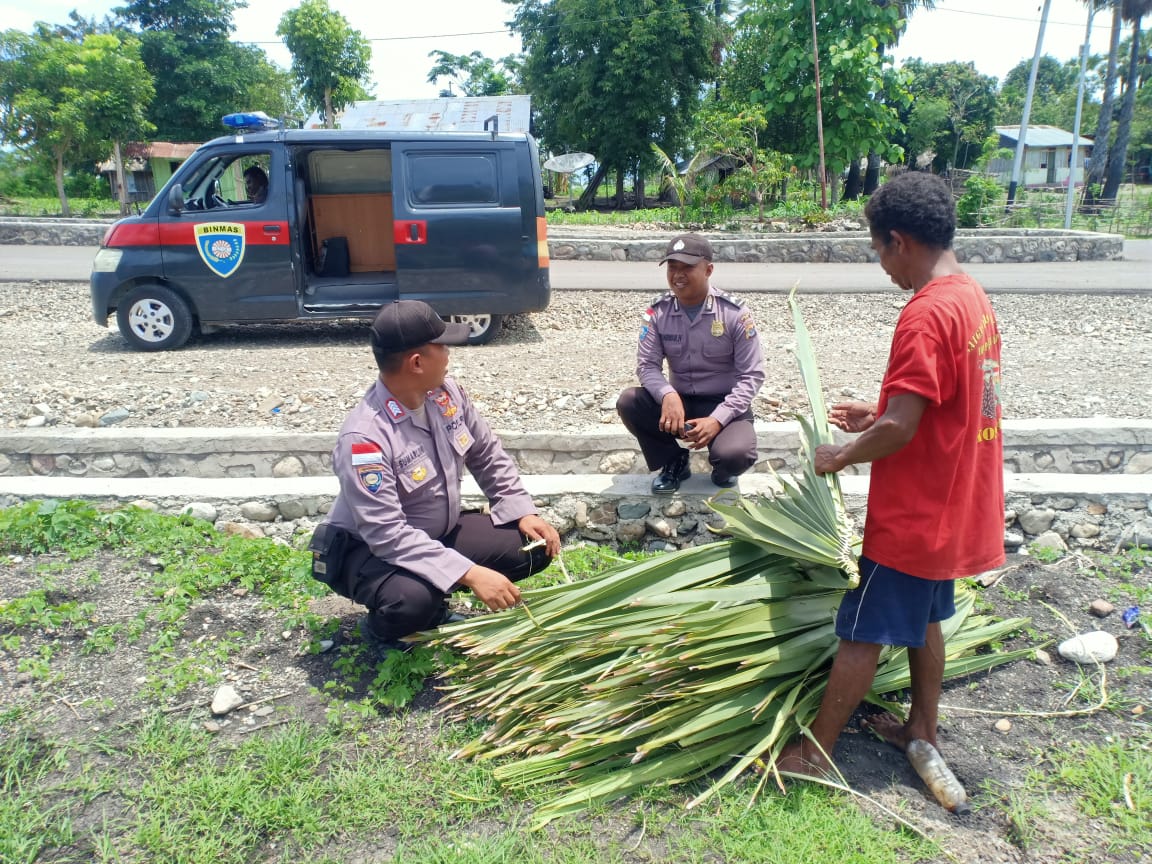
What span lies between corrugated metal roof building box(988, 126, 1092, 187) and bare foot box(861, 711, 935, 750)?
52.1m

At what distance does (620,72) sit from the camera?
2602cm

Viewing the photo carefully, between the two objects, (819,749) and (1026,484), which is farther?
(1026,484)

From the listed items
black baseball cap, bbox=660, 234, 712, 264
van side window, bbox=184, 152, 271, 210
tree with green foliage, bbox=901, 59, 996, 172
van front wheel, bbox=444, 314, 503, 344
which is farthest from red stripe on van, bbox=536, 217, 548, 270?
tree with green foliage, bbox=901, 59, 996, 172

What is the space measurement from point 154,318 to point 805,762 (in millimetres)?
7229

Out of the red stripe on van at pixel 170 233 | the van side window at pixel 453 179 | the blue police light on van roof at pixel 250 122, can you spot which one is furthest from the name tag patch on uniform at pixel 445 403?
the blue police light on van roof at pixel 250 122

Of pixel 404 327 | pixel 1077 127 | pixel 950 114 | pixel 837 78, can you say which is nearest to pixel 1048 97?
pixel 950 114

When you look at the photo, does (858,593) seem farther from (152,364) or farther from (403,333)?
(152,364)

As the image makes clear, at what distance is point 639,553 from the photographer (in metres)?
4.08

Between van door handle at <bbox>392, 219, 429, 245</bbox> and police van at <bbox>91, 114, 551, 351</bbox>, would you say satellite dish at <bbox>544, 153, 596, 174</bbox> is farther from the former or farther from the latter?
van door handle at <bbox>392, 219, 429, 245</bbox>

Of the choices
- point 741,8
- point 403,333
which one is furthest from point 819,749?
point 741,8

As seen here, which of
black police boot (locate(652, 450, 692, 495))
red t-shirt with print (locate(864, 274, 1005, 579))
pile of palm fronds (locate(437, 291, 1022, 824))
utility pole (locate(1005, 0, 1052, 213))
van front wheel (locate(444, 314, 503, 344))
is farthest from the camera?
utility pole (locate(1005, 0, 1052, 213))

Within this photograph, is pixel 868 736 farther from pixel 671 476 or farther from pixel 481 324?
pixel 481 324

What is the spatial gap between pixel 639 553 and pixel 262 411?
111 inches

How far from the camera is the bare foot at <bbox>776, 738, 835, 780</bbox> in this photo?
2.37m
